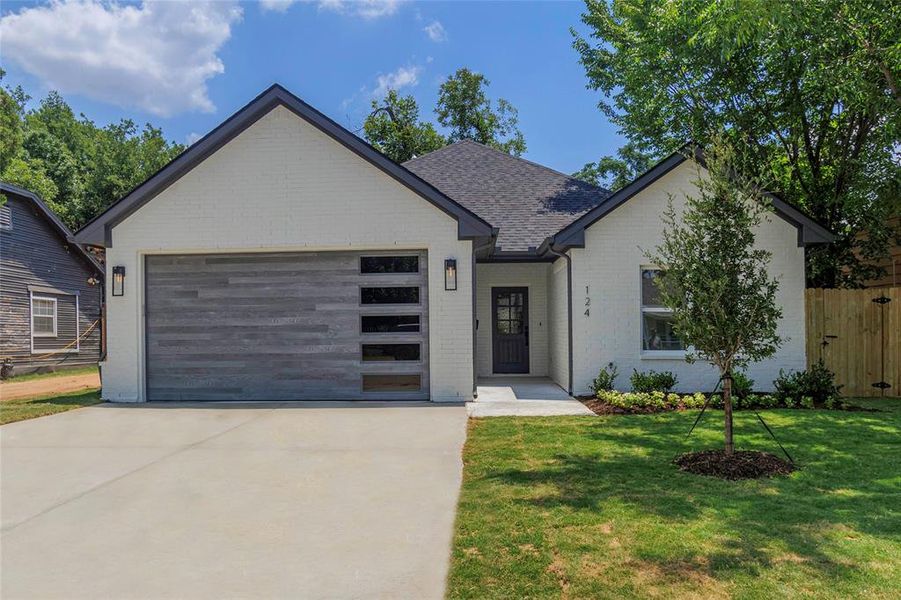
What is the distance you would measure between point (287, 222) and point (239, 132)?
1.90 metres

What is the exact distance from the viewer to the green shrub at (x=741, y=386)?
360 inches

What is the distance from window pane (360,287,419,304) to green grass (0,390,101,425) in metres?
5.50

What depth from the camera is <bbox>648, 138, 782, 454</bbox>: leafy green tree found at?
17.6ft

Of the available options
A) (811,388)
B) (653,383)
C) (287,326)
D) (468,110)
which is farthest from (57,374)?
(468,110)

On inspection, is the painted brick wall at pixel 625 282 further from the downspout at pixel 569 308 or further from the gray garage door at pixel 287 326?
the gray garage door at pixel 287 326

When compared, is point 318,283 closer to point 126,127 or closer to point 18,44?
point 18,44

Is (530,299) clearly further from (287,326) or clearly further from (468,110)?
(468,110)

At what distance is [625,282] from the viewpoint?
10430 mm

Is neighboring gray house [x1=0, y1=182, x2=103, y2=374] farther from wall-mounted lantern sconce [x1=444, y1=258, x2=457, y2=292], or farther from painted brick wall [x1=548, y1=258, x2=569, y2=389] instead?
painted brick wall [x1=548, y1=258, x2=569, y2=389]

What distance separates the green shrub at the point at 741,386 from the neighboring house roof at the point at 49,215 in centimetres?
1758

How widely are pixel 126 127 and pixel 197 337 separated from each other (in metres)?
38.2

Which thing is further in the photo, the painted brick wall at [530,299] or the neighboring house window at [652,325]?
the painted brick wall at [530,299]

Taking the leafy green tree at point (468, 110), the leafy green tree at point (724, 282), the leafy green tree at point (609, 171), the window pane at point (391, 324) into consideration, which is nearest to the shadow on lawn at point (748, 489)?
the leafy green tree at point (724, 282)

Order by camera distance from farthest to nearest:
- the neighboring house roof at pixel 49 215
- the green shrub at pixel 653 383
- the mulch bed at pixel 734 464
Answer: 1. the neighboring house roof at pixel 49 215
2. the green shrub at pixel 653 383
3. the mulch bed at pixel 734 464
